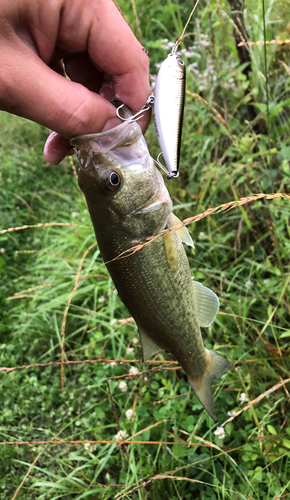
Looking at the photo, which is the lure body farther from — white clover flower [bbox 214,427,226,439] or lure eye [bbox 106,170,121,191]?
white clover flower [bbox 214,427,226,439]

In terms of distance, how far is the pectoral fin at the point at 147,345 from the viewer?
63.7 inches

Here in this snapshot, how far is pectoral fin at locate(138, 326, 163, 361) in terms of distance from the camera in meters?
1.62

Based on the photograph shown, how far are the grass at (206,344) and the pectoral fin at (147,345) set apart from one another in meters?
0.21

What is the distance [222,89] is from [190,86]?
15.0 inches

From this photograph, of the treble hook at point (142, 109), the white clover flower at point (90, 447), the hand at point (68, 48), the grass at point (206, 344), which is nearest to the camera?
the hand at point (68, 48)

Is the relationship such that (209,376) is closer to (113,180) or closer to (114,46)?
(113,180)

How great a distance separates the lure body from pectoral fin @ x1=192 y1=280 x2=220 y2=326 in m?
0.68

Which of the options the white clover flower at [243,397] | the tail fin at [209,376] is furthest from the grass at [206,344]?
the tail fin at [209,376]

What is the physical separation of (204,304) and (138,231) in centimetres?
57

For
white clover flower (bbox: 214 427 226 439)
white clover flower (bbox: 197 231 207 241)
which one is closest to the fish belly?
white clover flower (bbox: 214 427 226 439)

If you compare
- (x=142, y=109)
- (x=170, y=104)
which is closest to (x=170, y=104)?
(x=170, y=104)

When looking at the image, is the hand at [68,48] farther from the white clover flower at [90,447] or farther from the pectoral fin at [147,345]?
the white clover flower at [90,447]

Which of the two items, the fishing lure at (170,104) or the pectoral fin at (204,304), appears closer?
the fishing lure at (170,104)

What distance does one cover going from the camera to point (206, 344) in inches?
95.7
